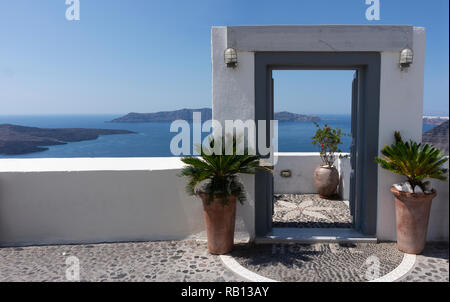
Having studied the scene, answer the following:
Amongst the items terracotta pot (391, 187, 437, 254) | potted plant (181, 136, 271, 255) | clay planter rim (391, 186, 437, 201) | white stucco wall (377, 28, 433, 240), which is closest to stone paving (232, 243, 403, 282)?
terracotta pot (391, 187, 437, 254)

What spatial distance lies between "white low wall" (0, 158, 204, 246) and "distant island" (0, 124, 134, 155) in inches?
1059

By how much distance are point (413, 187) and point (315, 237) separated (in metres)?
1.60

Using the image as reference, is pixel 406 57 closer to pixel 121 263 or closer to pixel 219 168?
pixel 219 168

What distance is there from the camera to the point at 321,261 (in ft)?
→ 13.7

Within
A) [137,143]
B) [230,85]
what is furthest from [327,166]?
[137,143]

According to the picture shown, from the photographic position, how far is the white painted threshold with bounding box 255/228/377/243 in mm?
4761

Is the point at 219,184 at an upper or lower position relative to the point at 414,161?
lower

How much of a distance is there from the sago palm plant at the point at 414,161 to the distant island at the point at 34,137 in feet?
101

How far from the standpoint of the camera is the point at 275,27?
4.54 m

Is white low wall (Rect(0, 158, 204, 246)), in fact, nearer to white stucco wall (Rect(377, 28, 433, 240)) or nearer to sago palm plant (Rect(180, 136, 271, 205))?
sago palm plant (Rect(180, 136, 271, 205))

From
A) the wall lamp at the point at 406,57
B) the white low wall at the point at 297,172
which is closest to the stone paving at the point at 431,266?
the wall lamp at the point at 406,57

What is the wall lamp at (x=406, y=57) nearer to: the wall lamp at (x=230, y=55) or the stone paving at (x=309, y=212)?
the wall lamp at (x=230, y=55)

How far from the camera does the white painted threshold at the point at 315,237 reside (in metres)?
4.76
